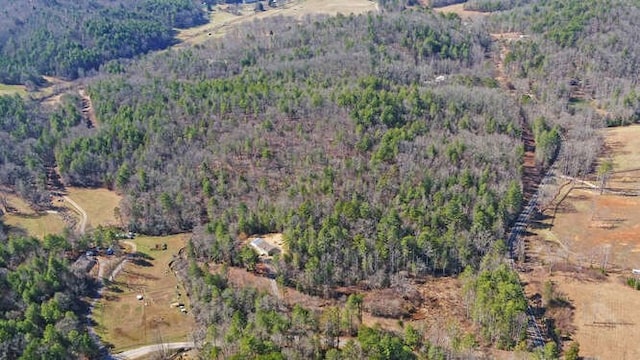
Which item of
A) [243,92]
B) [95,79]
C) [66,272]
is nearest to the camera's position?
[66,272]

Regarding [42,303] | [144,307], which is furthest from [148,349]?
[42,303]

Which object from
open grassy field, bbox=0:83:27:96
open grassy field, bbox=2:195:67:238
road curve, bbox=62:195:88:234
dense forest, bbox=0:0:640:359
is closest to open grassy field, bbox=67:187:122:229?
road curve, bbox=62:195:88:234

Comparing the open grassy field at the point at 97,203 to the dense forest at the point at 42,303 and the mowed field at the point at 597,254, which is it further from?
the mowed field at the point at 597,254

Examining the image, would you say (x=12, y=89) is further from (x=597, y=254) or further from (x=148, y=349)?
(x=597, y=254)

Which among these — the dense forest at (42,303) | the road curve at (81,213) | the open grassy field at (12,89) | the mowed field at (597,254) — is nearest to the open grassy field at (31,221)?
the road curve at (81,213)

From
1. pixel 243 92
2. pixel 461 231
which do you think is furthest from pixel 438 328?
pixel 243 92

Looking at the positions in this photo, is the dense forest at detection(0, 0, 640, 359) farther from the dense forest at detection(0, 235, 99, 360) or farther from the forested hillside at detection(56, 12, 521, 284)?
the dense forest at detection(0, 235, 99, 360)

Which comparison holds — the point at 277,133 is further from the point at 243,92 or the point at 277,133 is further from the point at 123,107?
the point at 123,107
